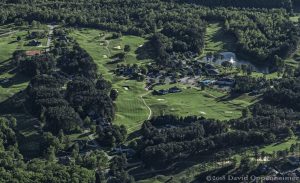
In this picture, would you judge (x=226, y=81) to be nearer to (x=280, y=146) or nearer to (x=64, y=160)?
(x=280, y=146)

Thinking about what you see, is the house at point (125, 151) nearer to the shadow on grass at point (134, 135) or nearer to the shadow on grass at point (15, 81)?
the shadow on grass at point (134, 135)

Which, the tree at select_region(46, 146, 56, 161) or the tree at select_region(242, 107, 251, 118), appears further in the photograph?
the tree at select_region(242, 107, 251, 118)

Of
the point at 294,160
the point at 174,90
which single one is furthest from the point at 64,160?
the point at 294,160

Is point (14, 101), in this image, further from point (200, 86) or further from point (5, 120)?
point (200, 86)

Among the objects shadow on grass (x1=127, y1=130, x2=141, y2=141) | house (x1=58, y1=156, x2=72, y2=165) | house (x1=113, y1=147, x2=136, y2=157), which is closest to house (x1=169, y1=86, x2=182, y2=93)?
shadow on grass (x1=127, y1=130, x2=141, y2=141)

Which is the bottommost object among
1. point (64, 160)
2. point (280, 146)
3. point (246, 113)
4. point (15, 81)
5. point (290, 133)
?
point (64, 160)

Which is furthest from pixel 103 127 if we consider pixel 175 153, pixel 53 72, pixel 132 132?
pixel 53 72

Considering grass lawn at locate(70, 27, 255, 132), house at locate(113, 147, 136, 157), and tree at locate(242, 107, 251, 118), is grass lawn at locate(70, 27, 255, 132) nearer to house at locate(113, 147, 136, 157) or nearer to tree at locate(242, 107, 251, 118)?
tree at locate(242, 107, 251, 118)

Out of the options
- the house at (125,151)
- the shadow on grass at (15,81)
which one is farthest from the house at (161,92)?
the shadow on grass at (15,81)
